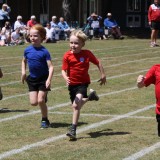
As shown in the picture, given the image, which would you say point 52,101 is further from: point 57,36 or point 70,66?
point 57,36

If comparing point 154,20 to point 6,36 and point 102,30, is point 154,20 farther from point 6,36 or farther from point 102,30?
point 102,30

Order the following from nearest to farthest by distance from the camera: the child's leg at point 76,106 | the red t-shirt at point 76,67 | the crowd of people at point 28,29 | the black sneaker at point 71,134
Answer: the black sneaker at point 71,134 < the child's leg at point 76,106 < the red t-shirt at point 76,67 < the crowd of people at point 28,29

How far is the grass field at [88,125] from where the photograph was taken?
7.91 metres

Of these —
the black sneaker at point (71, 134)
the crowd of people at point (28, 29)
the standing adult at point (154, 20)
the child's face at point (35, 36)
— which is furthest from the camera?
the crowd of people at point (28, 29)

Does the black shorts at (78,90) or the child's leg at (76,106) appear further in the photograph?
the black shorts at (78,90)

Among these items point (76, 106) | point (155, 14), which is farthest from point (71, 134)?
point (155, 14)

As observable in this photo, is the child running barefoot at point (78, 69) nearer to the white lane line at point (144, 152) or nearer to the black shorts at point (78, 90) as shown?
the black shorts at point (78, 90)

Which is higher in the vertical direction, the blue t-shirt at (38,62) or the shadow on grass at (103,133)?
the blue t-shirt at (38,62)

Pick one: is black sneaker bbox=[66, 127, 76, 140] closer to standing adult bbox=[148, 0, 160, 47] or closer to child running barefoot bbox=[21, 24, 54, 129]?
child running barefoot bbox=[21, 24, 54, 129]

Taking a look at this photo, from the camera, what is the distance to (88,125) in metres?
9.84

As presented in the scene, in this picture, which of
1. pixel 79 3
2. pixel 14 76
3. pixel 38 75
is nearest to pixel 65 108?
pixel 38 75

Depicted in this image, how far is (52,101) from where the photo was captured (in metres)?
12.4

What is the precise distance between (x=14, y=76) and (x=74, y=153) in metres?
8.90

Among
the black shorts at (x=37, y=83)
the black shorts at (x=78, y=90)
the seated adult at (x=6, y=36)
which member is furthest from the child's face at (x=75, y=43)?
the seated adult at (x=6, y=36)
